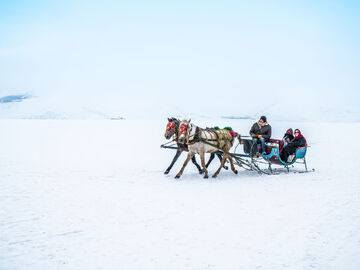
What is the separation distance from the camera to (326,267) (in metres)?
3.94

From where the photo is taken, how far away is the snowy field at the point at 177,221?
4.13 m

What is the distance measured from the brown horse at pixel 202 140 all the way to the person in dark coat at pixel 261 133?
33.0 inches

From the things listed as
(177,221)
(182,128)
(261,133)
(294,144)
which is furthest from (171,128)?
(294,144)

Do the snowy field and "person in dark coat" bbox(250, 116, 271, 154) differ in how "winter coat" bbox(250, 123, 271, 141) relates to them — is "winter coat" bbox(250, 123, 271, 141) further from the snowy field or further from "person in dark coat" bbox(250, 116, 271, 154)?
the snowy field

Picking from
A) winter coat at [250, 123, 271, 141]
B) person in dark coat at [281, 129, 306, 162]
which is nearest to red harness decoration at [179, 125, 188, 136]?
winter coat at [250, 123, 271, 141]

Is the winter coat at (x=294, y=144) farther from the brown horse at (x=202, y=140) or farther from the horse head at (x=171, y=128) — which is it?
the horse head at (x=171, y=128)

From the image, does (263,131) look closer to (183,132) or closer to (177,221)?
(183,132)

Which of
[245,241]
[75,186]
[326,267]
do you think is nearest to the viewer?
[326,267]

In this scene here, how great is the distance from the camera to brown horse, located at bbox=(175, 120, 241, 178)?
348 inches

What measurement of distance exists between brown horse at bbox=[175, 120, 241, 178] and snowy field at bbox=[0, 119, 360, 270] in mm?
768

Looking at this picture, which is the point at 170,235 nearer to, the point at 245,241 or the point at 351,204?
the point at 245,241

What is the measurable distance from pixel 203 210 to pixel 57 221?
2.70 metres

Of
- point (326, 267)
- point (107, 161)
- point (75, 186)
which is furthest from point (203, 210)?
point (107, 161)

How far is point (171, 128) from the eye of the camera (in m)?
8.91
